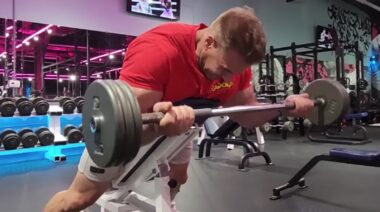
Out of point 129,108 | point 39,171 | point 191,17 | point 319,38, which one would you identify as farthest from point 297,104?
point 319,38

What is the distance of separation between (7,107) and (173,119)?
3589 mm

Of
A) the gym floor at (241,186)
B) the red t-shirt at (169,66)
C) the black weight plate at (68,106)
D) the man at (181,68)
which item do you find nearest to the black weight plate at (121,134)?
the man at (181,68)

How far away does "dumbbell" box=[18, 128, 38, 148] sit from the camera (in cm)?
382

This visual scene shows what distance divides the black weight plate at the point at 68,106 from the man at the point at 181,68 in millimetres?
3288

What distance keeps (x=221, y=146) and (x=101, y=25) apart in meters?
2.55

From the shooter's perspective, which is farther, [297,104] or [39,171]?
[39,171]

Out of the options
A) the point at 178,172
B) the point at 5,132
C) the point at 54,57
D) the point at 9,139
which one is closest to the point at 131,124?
the point at 178,172

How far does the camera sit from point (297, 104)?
1277mm

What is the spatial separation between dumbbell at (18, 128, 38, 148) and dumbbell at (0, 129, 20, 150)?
6cm

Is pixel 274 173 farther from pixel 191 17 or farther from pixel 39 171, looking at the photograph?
pixel 191 17

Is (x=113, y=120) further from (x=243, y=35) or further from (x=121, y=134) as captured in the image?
(x=243, y=35)

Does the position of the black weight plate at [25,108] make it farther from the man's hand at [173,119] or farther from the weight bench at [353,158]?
the man's hand at [173,119]

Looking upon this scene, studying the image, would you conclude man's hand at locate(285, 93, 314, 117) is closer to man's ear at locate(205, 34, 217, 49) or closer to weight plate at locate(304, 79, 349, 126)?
weight plate at locate(304, 79, 349, 126)

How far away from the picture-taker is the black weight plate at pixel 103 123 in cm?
78
